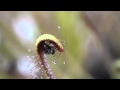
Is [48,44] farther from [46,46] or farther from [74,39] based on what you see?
[74,39]

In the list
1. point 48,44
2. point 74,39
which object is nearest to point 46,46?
point 48,44

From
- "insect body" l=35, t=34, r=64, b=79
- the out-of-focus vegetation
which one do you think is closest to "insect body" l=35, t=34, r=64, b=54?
"insect body" l=35, t=34, r=64, b=79

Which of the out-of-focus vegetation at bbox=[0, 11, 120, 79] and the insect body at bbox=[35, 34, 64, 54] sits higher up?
the out-of-focus vegetation at bbox=[0, 11, 120, 79]

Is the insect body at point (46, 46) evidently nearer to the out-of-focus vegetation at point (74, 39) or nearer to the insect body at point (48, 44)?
the insect body at point (48, 44)

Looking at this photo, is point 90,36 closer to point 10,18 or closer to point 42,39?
point 10,18

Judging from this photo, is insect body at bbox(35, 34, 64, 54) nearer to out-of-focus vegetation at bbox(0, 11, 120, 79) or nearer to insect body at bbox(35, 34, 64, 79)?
insect body at bbox(35, 34, 64, 79)

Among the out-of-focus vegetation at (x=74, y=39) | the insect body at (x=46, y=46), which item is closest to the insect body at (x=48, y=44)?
the insect body at (x=46, y=46)
